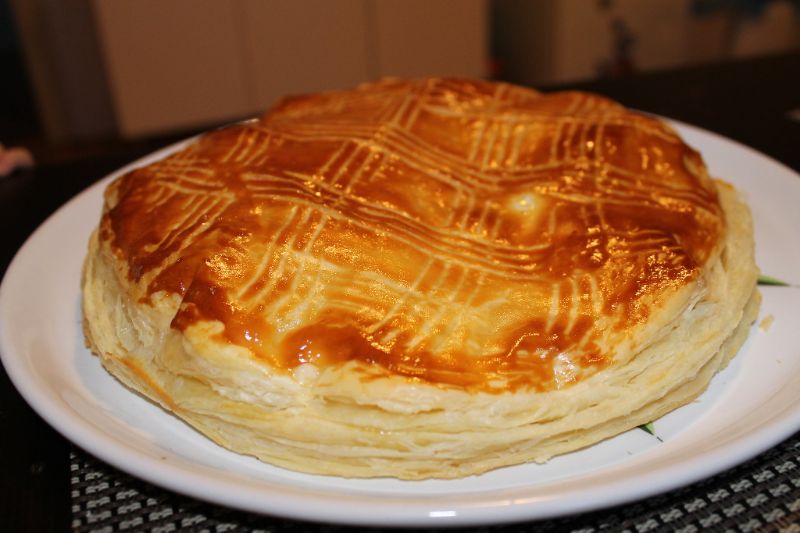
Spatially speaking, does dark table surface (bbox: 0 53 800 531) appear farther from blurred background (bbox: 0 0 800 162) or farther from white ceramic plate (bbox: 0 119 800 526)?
blurred background (bbox: 0 0 800 162)

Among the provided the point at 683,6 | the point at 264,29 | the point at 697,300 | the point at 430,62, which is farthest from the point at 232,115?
the point at 697,300

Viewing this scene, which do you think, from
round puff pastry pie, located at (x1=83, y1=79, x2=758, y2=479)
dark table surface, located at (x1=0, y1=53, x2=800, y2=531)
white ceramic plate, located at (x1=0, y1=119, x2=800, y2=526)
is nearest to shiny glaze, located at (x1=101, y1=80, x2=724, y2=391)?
round puff pastry pie, located at (x1=83, y1=79, x2=758, y2=479)

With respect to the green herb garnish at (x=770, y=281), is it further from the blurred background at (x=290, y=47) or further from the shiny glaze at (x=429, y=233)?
the blurred background at (x=290, y=47)

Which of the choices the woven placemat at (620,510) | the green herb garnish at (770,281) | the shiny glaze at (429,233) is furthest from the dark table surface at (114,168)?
the green herb garnish at (770,281)

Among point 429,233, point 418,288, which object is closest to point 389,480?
point 418,288

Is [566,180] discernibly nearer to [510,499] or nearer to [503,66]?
[510,499]

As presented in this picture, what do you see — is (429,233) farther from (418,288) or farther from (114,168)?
(114,168)
